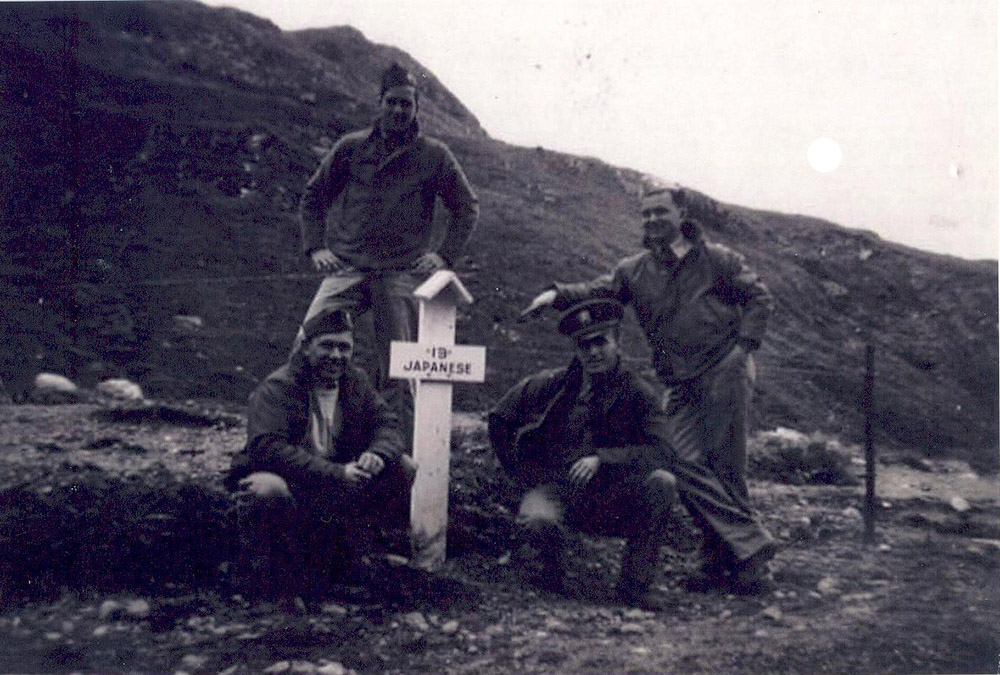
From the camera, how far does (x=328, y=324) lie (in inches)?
167

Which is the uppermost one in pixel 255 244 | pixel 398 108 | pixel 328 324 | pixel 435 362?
pixel 398 108

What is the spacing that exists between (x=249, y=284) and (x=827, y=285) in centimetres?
768

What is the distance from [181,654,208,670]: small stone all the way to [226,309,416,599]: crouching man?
42 cm

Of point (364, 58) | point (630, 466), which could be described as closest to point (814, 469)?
point (630, 466)

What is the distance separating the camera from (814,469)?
691cm

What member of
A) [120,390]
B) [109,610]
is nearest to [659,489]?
[109,610]

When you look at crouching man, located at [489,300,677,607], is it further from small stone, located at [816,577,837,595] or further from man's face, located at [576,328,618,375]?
small stone, located at [816,577,837,595]

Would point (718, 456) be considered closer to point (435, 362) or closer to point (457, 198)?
point (435, 362)

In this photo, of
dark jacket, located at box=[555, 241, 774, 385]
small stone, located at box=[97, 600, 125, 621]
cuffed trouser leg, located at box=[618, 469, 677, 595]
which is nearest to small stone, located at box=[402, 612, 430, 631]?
cuffed trouser leg, located at box=[618, 469, 677, 595]

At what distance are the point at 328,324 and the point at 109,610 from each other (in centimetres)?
139

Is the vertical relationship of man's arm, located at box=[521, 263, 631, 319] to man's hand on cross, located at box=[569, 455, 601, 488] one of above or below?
above

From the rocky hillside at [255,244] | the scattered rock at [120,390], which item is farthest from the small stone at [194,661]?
the rocky hillside at [255,244]

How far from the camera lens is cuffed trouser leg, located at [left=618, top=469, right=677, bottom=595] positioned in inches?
170

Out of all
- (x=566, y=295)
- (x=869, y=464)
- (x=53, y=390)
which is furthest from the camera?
(x=53, y=390)
